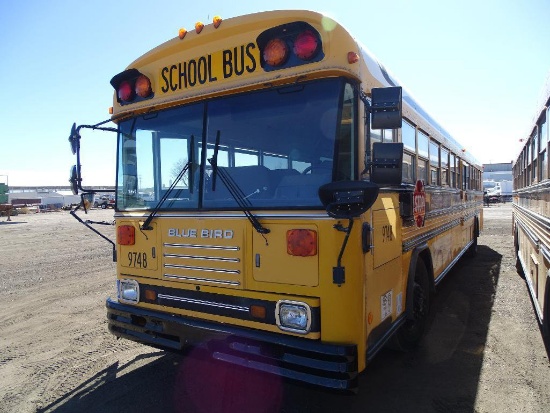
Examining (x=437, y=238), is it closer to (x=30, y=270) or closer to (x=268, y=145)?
(x=268, y=145)

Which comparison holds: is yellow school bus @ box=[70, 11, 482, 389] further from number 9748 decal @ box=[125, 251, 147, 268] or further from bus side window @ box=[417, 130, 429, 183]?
bus side window @ box=[417, 130, 429, 183]

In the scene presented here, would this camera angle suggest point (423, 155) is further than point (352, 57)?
Yes

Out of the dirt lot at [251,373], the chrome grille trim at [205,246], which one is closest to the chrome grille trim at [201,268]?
the chrome grille trim at [205,246]

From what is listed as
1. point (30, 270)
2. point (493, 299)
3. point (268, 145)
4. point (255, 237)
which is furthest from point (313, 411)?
point (30, 270)

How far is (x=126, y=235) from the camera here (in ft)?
11.5

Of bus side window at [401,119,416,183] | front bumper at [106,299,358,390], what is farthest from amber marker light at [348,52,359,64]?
front bumper at [106,299,358,390]

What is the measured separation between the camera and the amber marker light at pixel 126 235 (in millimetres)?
3439

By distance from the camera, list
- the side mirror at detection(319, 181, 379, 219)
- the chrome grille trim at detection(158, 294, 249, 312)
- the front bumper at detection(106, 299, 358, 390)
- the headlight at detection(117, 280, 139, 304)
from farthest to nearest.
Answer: the headlight at detection(117, 280, 139, 304), the chrome grille trim at detection(158, 294, 249, 312), the front bumper at detection(106, 299, 358, 390), the side mirror at detection(319, 181, 379, 219)

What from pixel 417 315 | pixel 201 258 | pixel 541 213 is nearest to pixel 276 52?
pixel 201 258

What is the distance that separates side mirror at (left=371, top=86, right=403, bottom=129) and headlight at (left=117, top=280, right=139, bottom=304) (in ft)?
7.68

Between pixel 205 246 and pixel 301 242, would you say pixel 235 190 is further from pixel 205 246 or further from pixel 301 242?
pixel 301 242

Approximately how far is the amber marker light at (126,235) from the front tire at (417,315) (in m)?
2.48

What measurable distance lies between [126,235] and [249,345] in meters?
1.52

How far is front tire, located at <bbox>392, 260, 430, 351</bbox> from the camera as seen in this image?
376cm
